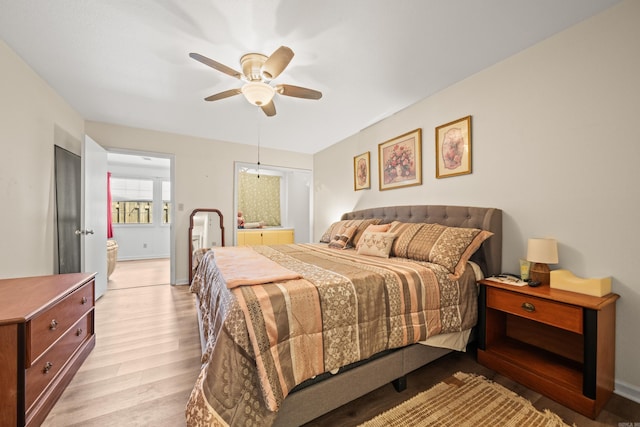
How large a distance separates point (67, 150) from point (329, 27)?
3.38m

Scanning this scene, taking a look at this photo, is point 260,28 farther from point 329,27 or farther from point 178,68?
point 178,68

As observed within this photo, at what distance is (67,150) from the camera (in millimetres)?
2967

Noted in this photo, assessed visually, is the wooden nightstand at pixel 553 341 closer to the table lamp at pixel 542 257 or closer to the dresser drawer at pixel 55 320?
the table lamp at pixel 542 257

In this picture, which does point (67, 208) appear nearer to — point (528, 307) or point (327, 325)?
point (327, 325)

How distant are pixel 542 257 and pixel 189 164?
15.1 feet

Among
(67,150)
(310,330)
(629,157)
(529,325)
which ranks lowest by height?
(529,325)

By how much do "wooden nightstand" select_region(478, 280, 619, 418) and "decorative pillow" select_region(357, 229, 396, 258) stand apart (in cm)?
79

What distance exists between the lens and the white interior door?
289cm

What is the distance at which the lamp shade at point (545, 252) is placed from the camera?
1707 mm

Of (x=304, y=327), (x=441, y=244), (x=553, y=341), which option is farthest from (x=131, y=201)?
(x=553, y=341)

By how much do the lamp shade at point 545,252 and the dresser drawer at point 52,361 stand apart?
3.03m

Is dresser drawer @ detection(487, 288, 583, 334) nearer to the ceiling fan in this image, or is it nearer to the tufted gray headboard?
the tufted gray headboard

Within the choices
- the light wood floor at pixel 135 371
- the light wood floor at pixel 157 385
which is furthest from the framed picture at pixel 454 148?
the light wood floor at pixel 135 371

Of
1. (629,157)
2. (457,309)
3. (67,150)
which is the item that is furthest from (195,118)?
(629,157)
